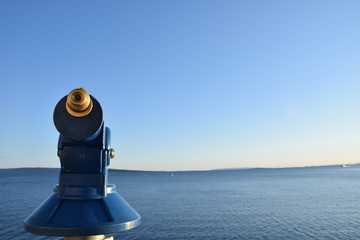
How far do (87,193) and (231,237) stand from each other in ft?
99.0

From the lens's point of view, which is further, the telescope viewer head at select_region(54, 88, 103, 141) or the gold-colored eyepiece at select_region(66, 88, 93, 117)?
the telescope viewer head at select_region(54, 88, 103, 141)

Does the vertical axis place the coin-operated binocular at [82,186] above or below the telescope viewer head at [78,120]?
below

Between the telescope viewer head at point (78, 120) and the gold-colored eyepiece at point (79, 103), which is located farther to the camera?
the telescope viewer head at point (78, 120)

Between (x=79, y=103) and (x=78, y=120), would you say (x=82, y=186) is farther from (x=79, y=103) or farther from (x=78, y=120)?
(x=79, y=103)

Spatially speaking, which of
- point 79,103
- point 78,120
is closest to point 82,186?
point 78,120

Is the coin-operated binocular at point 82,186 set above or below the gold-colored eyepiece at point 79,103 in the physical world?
below

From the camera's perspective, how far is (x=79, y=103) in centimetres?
256

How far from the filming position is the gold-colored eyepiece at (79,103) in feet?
8.38

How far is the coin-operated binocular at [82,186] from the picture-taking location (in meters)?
2.57

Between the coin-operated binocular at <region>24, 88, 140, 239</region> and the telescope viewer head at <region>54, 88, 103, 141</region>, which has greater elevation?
the telescope viewer head at <region>54, 88, 103, 141</region>

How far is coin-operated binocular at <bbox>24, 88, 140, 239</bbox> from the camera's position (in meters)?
2.57

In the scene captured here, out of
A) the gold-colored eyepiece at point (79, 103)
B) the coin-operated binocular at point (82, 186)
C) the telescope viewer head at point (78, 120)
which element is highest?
the gold-colored eyepiece at point (79, 103)

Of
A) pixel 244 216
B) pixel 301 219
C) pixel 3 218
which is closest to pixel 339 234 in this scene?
pixel 301 219

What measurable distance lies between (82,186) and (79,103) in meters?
0.80
